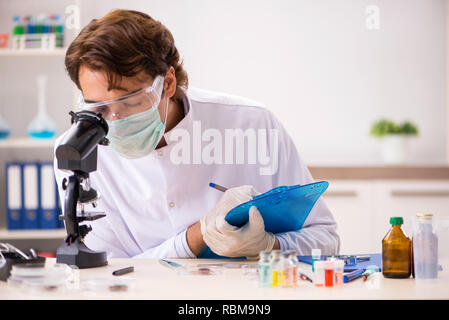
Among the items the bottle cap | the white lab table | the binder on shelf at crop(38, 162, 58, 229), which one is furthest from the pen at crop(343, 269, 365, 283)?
the binder on shelf at crop(38, 162, 58, 229)

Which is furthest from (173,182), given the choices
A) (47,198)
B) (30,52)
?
(30,52)

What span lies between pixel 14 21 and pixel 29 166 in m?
0.70

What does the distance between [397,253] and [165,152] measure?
69cm

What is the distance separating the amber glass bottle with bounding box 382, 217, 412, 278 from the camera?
1116mm

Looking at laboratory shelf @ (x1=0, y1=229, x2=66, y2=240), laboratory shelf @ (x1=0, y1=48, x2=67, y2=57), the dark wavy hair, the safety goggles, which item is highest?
laboratory shelf @ (x1=0, y1=48, x2=67, y2=57)

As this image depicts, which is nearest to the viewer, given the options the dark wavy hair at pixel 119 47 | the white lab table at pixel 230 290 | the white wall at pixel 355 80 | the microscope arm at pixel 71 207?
the white lab table at pixel 230 290


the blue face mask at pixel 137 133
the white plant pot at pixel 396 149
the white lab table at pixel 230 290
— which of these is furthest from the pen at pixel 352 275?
the white plant pot at pixel 396 149

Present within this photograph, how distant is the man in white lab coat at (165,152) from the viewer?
4.35ft

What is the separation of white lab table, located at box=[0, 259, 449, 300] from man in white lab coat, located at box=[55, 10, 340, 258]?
0.64ft

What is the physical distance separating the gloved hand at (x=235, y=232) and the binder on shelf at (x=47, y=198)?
1.67 metres

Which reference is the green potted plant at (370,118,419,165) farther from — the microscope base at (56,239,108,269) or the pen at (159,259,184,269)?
the microscope base at (56,239,108,269)

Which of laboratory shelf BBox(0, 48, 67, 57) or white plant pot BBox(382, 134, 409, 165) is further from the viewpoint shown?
white plant pot BBox(382, 134, 409, 165)

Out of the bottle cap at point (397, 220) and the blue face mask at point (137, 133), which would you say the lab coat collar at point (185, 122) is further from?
the bottle cap at point (397, 220)
